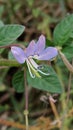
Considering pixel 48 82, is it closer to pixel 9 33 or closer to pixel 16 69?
pixel 9 33

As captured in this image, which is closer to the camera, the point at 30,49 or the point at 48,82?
the point at 30,49

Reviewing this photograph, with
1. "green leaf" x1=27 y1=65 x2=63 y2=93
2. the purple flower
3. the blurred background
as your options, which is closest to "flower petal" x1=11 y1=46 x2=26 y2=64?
the purple flower

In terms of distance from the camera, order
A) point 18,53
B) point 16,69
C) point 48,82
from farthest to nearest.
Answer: point 16,69 < point 48,82 < point 18,53

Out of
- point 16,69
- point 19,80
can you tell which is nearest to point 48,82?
point 19,80

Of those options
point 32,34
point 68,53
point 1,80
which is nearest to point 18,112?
point 1,80

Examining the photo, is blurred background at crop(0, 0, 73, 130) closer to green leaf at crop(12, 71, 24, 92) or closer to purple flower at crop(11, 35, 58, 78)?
green leaf at crop(12, 71, 24, 92)

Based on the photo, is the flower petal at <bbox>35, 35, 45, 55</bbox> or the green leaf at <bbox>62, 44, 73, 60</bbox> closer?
the flower petal at <bbox>35, 35, 45, 55</bbox>

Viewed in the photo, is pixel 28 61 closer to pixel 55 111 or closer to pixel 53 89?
pixel 53 89
